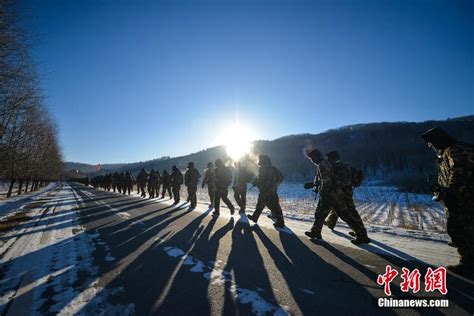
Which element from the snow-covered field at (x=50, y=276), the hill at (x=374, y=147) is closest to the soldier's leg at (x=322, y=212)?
the snow-covered field at (x=50, y=276)

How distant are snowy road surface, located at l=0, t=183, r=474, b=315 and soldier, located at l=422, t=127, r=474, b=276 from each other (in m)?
0.41

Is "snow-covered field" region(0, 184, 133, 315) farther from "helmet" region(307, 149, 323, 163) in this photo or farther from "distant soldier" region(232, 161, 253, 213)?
"distant soldier" region(232, 161, 253, 213)

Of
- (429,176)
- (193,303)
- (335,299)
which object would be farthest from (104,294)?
(429,176)

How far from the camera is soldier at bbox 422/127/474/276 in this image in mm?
3352

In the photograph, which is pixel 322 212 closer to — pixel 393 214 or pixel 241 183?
pixel 241 183

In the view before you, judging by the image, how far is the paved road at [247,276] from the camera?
256 centimetres

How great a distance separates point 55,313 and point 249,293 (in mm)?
1943

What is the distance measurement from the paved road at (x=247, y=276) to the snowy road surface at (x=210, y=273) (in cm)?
1

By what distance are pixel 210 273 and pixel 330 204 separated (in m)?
3.11

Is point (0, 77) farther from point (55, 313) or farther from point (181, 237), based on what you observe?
point (55, 313)

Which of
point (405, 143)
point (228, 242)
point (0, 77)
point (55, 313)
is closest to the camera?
point (55, 313)

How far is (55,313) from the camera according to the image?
8.10 feet

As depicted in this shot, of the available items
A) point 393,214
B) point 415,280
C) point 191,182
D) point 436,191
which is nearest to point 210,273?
point 415,280

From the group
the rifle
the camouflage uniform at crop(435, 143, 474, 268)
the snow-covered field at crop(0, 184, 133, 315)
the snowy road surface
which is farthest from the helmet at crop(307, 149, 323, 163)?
the snow-covered field at crop(0, 184, 133, 315)
